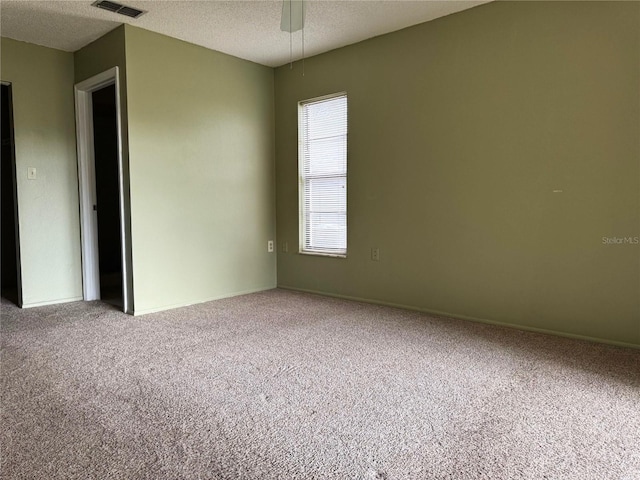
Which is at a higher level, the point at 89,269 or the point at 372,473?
the point at 89,269

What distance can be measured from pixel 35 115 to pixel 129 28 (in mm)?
1279

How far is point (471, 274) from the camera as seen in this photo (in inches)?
137

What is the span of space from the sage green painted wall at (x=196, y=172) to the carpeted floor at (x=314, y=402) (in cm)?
82

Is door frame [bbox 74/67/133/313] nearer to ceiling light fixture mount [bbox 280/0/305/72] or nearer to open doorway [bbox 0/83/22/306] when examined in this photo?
open doorway [bbox 0/83/22/306]

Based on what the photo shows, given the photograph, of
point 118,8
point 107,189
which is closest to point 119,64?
point 118,8

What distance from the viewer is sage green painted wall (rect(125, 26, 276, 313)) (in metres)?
3.73

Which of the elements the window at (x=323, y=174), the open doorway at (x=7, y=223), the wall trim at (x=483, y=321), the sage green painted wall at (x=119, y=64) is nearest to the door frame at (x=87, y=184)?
the sage green painted wall at (x=119, y=64)

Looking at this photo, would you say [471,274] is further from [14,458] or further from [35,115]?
[35,115]

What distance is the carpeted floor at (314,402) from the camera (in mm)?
1582

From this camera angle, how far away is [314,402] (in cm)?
207

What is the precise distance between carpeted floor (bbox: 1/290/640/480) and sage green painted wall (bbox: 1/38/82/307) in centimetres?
90

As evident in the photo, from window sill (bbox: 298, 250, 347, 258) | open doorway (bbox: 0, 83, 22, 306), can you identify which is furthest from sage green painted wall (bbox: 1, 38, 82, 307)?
window sill (bbox: 298, 250, 347, 258)

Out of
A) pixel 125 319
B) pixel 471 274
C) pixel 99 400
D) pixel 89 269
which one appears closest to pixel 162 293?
pixel 125 319

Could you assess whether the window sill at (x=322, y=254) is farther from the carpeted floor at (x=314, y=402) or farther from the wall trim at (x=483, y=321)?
the carpeted floor at (x=314, y=402)
